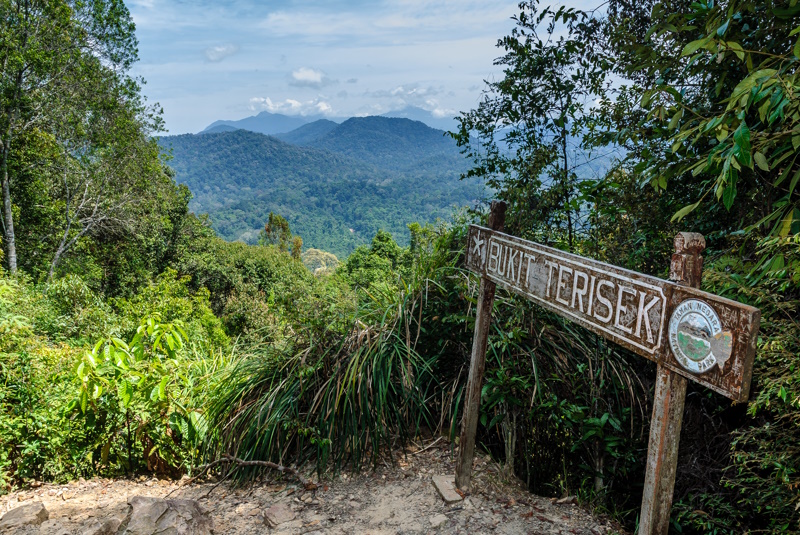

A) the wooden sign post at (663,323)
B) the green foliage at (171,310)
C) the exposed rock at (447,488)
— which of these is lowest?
the green foliage at (171,310)

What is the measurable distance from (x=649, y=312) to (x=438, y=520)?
1.57 m

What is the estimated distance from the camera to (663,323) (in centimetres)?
138

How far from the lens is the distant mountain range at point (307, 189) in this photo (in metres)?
106

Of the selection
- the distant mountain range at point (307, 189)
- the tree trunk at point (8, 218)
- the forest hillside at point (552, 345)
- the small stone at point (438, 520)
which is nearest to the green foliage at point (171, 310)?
the tree trunk at point (8, 218)

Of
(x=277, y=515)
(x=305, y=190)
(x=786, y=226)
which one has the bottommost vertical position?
(x=277, y=515)

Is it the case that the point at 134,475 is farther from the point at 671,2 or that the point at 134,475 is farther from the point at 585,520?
the point at 671,2

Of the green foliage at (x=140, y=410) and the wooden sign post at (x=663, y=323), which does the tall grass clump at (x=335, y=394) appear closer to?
the green foliage at (x=140, y=410)

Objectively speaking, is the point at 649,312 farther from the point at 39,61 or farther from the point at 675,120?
the point at 39,61

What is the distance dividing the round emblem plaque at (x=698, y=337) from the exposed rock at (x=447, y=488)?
158 cm

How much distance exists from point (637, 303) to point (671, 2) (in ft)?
7.57

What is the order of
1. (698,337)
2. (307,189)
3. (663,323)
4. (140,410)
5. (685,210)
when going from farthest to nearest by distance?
Answer: (307,189)
(140,410)
(685,210)
(663,323)
(698,337)

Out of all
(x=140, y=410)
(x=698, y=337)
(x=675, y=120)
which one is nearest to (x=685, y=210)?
(x=675, y=120)

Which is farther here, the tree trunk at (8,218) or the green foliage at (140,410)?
the tree trunk at (8,218)

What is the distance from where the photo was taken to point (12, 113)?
10.7 metres
